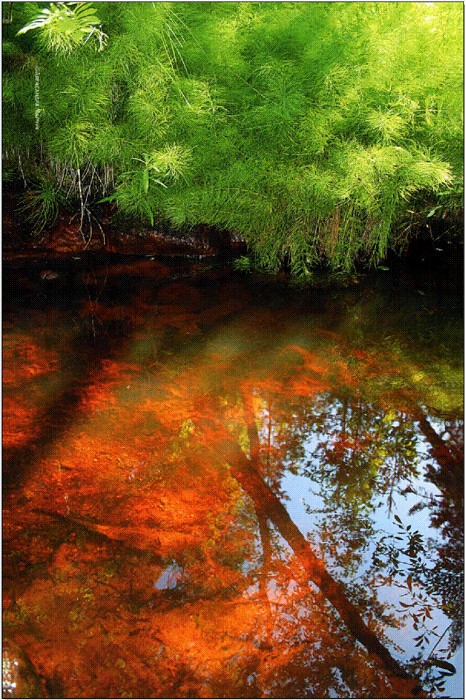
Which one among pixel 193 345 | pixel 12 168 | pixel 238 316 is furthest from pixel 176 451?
pixel 12 168

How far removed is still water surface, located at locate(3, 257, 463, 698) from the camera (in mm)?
1868

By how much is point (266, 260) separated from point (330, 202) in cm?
100

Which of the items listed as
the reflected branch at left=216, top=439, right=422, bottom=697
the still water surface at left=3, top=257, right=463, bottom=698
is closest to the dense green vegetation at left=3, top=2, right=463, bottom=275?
the still water surface at left=3, top=257, right=463, bottom=698

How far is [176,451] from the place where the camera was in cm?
299

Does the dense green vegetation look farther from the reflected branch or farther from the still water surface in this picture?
the reflected branch

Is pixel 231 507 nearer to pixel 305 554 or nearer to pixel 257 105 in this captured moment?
pixel 305 554

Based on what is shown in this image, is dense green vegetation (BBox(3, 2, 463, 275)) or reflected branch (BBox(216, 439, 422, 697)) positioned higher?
dense green vegetation (BBox(3, 2, 463, 275))

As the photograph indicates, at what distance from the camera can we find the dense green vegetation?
4922 mm

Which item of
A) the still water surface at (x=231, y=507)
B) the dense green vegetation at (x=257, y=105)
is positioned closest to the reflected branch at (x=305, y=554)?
the still water surface at (x=231, y=507)

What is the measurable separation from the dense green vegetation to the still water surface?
5.01ft

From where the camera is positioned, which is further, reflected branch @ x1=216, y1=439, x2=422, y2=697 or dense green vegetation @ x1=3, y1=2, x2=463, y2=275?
dense green vegetation @ x1=3, y1=2, x2=463, y2=275

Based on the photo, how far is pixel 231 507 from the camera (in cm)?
259

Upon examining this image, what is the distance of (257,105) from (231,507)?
400 centimetres

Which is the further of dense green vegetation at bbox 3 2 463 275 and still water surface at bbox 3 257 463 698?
dense green vegetation at bbox 3 2 463 275
